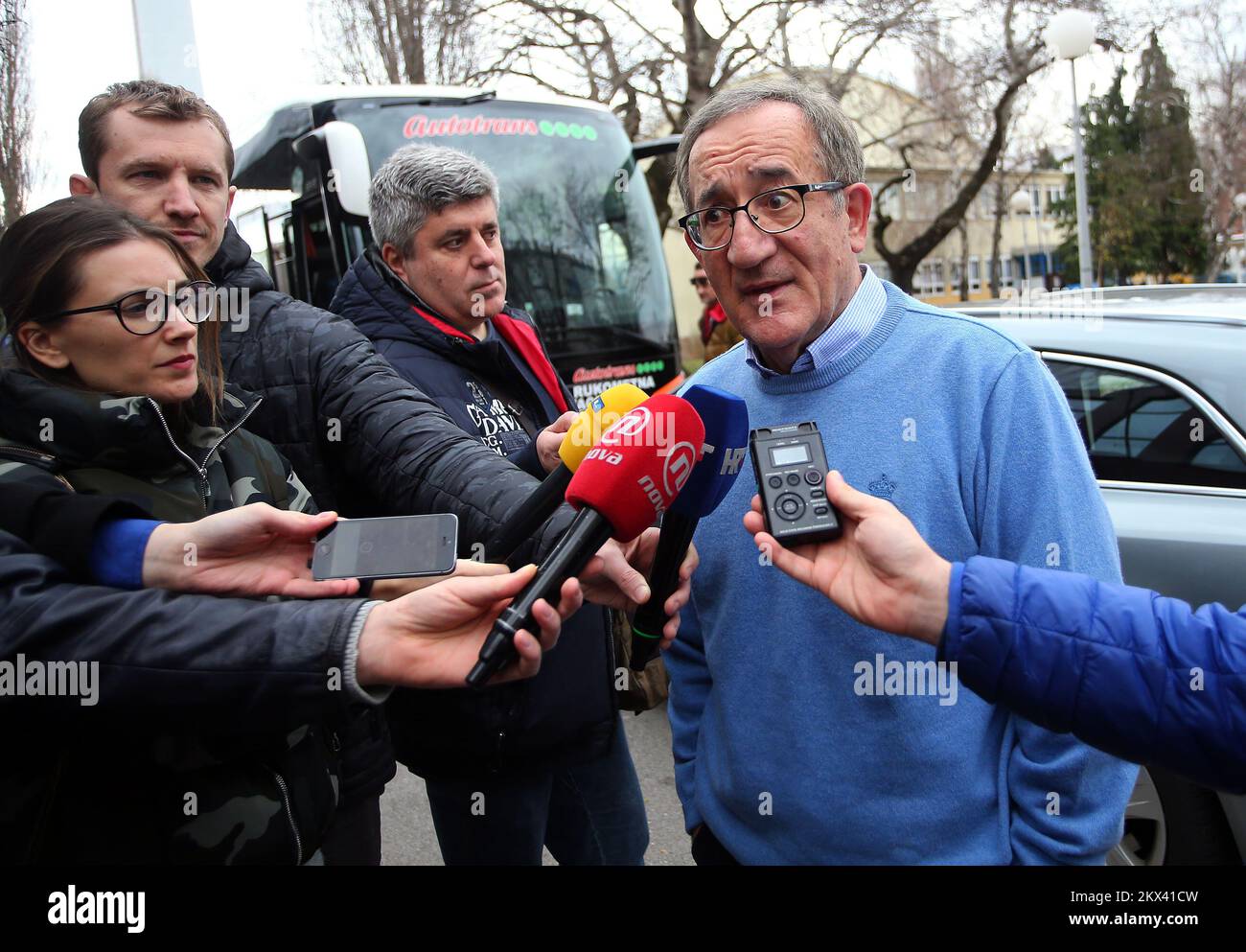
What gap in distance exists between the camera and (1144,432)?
3.17m

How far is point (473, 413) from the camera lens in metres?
2.39

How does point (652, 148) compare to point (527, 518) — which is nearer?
point (527, 518)

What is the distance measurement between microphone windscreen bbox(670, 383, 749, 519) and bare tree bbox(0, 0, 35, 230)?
153 inches

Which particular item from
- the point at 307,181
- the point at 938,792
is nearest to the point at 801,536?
the point at 938,792

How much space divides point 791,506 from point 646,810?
2.59 meters

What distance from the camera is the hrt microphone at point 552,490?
1.58 m

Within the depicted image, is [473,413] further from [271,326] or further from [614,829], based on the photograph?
[614,829]

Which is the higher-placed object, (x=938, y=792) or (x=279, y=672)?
(x=279, y=672)

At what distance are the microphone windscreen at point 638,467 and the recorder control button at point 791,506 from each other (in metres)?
0.18

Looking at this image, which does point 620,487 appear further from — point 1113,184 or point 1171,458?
point 1113,184

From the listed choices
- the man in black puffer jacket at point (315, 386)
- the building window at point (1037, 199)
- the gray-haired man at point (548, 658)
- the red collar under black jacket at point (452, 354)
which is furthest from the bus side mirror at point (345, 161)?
the building window at point (1037, 199)

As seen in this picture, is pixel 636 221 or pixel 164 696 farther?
pixel 636 221

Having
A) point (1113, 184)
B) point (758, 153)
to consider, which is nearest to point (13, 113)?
point (758, 153)

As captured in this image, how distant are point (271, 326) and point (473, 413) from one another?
1.69 feet
